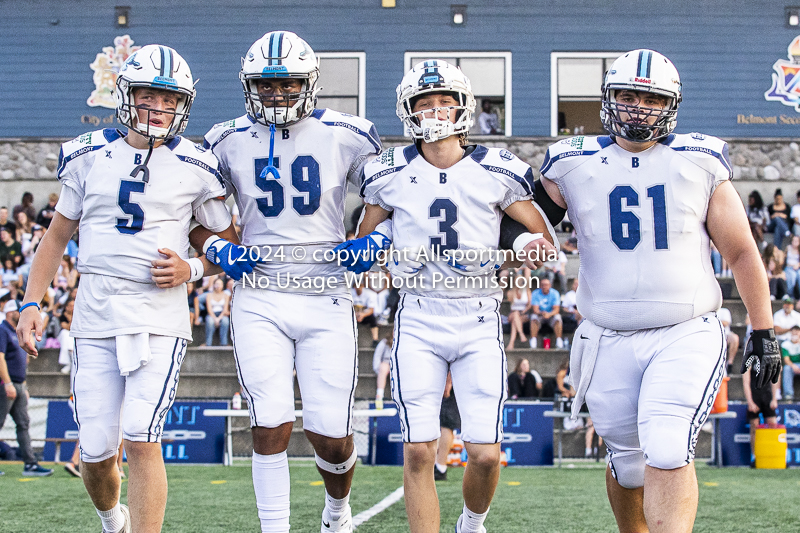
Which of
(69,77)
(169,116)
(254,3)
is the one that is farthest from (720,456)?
(69,77)

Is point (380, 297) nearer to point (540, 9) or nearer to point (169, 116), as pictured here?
point (540, 9)

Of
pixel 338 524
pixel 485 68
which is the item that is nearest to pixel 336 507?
pixel 338 524

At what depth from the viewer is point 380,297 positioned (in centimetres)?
1522

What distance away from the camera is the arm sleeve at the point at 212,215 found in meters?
4.82

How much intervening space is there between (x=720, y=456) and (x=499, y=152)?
886 cm

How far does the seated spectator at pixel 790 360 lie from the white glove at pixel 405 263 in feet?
34.0

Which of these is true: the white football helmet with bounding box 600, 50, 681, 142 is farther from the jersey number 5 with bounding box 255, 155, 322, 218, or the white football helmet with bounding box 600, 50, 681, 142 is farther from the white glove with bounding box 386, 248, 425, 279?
the jersey number 5 with bounding box 255, 155, 322, 218

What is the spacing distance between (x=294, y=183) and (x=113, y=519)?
1943 millimetres

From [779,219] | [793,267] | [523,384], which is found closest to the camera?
[523,384]

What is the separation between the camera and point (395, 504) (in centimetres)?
776

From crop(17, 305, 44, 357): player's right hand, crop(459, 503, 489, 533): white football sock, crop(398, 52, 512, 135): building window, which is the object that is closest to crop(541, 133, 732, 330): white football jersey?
crop(459, 503, 489, 533): white football sock

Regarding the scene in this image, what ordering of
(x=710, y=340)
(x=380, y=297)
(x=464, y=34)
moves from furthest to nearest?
1. (x=464, y=34)
2. (x=380, y=297)
3. (x=710, y=340)

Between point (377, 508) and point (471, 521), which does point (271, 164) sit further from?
point (377, 508)

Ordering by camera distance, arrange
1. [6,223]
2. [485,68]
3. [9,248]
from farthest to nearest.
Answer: [485,68], [6,223], [9,248]
